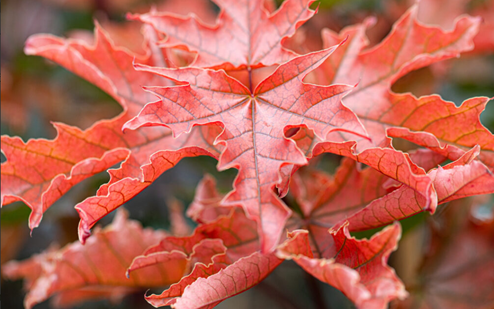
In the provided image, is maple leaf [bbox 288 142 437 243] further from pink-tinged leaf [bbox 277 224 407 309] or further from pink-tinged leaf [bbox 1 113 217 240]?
pink-tinged leaf [bbox 1 113 217 240]

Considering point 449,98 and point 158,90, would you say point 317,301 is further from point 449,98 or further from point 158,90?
point 449,98

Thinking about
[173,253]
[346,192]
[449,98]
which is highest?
[449,98]

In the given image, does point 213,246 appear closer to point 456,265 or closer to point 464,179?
point 464,179

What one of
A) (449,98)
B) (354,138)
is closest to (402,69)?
(354,138)

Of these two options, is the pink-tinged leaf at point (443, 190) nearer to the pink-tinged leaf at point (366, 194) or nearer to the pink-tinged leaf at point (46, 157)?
the pink-tinged leaf at point (366, 194)

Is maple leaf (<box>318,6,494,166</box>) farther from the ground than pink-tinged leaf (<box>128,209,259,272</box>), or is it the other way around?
maple leaf (<box>318,6,494,166</box>)

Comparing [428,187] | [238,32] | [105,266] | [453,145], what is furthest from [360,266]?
[105,266]

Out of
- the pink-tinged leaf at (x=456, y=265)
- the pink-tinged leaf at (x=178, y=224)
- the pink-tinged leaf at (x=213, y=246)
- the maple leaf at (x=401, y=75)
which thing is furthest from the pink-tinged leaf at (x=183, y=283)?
the pink-tinged leaf at (x=456, y=265)

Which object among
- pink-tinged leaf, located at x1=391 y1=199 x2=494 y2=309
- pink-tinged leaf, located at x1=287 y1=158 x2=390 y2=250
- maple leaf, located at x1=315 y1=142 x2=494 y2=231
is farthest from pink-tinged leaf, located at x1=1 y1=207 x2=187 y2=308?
pink-tinged leaf, located at x1=391 y1=199 x2=494 y2=309
